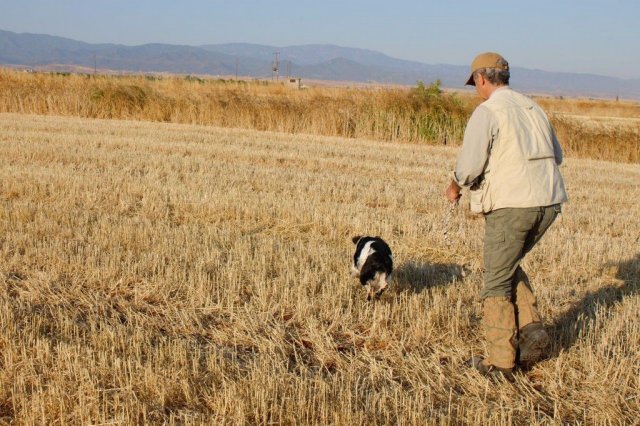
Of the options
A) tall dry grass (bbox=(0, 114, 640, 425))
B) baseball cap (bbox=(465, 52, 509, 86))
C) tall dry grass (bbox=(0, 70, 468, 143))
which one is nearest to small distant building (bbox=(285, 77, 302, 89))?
tall dry grass (bbox=(0, 70, 468, 143))

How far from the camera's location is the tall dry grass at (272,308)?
3.86 meters

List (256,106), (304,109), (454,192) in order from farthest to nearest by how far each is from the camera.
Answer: (256,106) < (304,109) < (454,192)

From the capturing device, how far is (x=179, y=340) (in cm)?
458

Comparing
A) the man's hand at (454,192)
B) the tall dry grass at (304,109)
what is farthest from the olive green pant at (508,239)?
the tall dry grass at (304,109)

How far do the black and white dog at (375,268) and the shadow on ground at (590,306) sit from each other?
1394mm

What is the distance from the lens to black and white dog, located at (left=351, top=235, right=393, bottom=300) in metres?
5.66

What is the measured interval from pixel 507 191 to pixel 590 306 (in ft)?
7.14

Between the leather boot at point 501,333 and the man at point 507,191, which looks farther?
the leather boot at point 501,333

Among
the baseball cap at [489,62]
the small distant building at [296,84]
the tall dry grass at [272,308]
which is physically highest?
the small distant building at [296,84]

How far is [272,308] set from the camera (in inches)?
216

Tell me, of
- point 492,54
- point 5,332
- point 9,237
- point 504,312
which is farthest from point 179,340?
point 9,237

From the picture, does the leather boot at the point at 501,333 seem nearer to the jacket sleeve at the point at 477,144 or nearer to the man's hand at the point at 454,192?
the man's hand at the point at 454,192

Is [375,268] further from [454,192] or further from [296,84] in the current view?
[296,84]

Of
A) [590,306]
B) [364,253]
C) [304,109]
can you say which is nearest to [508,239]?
[364,253]
